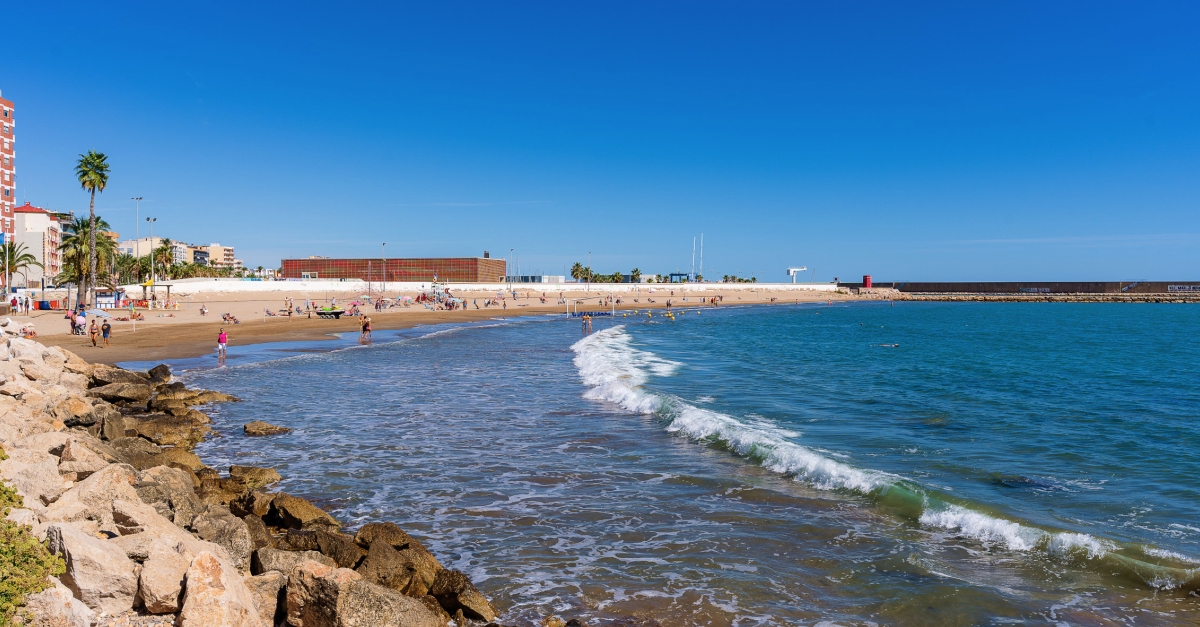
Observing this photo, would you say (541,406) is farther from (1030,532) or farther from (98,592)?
(98,592)

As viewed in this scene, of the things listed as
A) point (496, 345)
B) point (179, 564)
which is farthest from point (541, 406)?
point (496, 345)

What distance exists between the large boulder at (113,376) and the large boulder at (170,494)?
47.0 ft

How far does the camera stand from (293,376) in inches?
1193

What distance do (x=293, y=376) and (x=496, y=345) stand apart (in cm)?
1775

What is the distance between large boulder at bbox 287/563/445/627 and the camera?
7168 millimetres

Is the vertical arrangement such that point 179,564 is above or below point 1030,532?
above


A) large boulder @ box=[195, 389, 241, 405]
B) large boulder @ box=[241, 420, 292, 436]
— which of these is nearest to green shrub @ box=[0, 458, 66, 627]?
large boulder @ box=[241, 420, 292, 436]

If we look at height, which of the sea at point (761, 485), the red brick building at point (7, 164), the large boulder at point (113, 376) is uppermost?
Result: the red brick building at point (7, 164)

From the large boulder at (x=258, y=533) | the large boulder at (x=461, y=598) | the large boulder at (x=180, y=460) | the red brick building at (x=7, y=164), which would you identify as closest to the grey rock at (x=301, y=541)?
the large boulder at (x=258, y=533)

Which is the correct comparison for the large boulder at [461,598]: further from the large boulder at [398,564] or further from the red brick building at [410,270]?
the red brick building at [410,270]

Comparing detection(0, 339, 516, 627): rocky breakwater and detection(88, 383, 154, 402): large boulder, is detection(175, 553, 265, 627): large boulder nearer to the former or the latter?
detection(0, 339, 516, 627): rocky breakwater

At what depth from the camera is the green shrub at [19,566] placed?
5340 mm

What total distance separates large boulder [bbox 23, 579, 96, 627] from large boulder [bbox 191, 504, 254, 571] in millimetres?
2462

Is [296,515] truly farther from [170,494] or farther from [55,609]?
[55,609]
